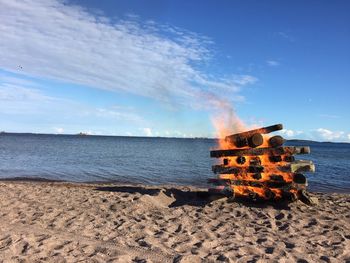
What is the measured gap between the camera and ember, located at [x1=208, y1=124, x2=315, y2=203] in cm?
1194

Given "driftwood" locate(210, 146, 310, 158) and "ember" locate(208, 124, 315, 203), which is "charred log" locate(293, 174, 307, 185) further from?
"driftwood" locate(210, 146, 310, 158)

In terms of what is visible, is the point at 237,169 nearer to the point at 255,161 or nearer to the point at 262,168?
the point at 255,161

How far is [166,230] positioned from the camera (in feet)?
30.7

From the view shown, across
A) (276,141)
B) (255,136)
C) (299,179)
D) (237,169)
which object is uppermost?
(255,136)

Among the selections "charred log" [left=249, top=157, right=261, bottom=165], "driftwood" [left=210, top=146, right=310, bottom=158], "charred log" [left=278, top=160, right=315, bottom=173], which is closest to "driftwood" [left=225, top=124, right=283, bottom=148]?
"driftwood" [left=210, top=146, right=310, bottom=158]

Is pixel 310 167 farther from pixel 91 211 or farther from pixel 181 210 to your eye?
pixel 91 211

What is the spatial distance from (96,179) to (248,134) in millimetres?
15616

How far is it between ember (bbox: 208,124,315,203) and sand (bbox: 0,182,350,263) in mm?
474

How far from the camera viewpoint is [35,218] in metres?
10.4

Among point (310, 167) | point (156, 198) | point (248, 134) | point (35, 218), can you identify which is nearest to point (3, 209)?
point (35, 218)

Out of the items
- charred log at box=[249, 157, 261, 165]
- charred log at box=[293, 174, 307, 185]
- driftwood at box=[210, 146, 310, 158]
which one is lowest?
charred log at box=[293, 174, 307, 185]

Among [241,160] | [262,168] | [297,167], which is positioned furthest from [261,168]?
[297,167]

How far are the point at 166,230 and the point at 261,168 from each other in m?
4.18

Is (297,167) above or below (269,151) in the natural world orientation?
below
